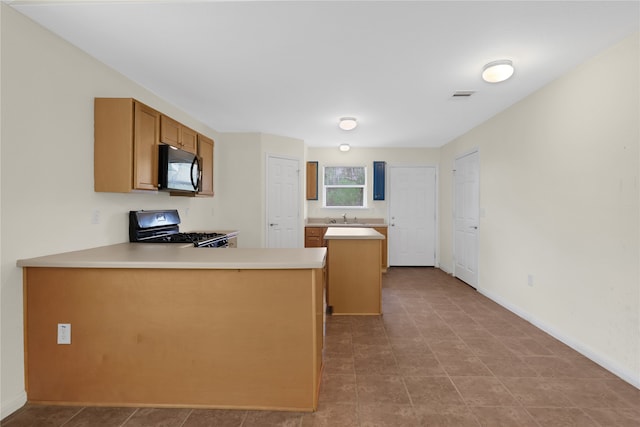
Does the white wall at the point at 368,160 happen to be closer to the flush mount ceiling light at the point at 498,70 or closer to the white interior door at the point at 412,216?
the white interior door at the point at 412,216

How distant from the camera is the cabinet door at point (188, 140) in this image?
344cm

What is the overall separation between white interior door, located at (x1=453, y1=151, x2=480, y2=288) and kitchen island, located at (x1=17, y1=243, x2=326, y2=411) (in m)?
3.54

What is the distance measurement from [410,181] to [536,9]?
14.9 ft

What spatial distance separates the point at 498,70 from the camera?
8.48ft

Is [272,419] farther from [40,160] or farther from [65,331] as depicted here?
[40,160]

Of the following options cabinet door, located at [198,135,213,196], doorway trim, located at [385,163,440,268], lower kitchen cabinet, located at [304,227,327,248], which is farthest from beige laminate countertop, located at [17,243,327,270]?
doorway trim, located at [385,163,440,268]

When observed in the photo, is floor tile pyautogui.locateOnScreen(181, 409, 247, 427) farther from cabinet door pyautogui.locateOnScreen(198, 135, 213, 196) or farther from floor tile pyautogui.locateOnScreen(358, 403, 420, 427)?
cabinet door pyautogui.locateOnScreen(198, 135, 213, 196)

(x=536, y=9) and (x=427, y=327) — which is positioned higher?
(x=536, y=9)

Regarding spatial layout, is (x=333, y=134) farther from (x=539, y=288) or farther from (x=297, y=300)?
(x=297, y=300)

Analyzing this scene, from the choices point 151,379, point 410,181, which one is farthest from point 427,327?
point 410,181

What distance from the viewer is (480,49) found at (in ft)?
7.87

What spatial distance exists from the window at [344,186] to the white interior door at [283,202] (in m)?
1.01

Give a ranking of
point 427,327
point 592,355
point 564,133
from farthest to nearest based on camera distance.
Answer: point 427,327, point 564,133, point 592,355

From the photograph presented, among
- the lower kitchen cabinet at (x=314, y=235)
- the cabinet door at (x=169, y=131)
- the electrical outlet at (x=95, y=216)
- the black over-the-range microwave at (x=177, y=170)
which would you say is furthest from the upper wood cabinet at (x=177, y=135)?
the lower kitchen cabinet at (x=314, y=235)
